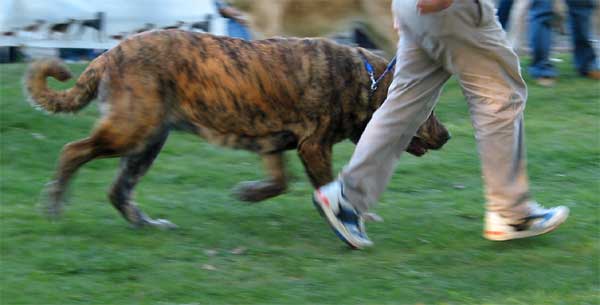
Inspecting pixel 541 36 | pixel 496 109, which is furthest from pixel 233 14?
pixel 496 109

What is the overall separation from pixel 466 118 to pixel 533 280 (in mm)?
3839

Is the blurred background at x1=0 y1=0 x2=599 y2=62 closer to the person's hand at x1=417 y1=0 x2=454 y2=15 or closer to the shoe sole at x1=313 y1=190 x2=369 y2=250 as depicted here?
the shoe sole at x1=313 y1=190 x2=369 y2=250

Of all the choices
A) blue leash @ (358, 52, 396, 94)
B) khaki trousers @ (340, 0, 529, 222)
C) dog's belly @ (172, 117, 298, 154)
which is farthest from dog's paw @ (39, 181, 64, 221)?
blue leash @ (358, 52, 396, 94)

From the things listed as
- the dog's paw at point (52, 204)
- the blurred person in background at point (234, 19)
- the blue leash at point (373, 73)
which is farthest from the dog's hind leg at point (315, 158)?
the blurred person in background at point (234, 19)

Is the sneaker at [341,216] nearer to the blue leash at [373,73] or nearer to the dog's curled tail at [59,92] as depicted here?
the blue leash at [373,73]

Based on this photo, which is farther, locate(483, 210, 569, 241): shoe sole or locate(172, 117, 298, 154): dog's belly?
locate(172, 117, 298, 154): dog's belly

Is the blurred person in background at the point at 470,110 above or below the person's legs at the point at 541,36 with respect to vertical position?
above

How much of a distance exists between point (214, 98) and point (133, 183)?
0.76m

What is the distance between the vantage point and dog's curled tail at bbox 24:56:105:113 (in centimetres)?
508

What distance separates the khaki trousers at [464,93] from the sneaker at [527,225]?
0.18ft

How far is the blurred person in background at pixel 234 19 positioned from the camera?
8.28m

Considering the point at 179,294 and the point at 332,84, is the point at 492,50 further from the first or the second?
the point at 179,294

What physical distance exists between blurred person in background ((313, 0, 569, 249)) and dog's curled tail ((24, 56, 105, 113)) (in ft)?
4.60

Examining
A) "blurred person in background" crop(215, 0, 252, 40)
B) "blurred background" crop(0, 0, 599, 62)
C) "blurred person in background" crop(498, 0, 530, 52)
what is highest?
"blurred person in background" crop(215, 0, 252, 40)
